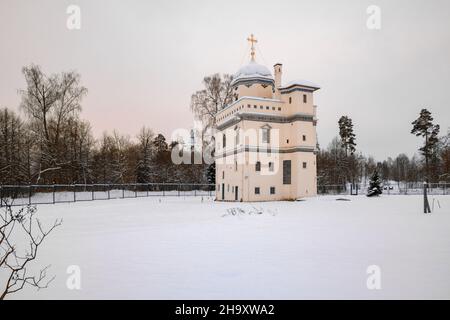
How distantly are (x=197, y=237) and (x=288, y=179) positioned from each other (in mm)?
19383

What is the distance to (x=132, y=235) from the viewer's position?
9805 mm

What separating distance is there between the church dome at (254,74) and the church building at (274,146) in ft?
8.20

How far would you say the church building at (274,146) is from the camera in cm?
2612

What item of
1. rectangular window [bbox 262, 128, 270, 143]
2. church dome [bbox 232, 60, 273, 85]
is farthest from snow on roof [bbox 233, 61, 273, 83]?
rectangular window [bbox 262, 128, 270, 143]

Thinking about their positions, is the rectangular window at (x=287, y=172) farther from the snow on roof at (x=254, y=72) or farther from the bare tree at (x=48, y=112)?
the bare tree at (x=48, y=112)

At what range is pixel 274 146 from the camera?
27.2 m

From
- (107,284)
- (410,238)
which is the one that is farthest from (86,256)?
(410,238)

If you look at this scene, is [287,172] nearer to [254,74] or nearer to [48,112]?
[254,74]

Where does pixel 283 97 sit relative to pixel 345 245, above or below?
above

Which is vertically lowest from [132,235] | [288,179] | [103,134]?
[132,235]

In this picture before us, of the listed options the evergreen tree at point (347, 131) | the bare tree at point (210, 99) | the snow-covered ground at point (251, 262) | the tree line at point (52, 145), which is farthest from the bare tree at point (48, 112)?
the evergreen tree at point (347, 131)

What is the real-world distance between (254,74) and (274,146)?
8.74m
